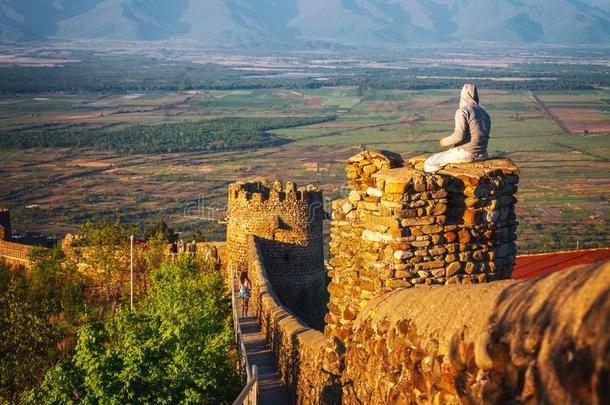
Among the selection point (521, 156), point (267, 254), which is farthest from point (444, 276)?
point (521, 156)

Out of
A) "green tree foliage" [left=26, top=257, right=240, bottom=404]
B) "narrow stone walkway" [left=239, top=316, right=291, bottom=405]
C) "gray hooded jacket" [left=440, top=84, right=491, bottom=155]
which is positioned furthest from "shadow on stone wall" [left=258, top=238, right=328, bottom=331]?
"gray hooded jacket" [left=440, top=84, right=491, bottom=155]

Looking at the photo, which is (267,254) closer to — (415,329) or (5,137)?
(415,329)

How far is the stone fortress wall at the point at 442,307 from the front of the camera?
3984 millimetres

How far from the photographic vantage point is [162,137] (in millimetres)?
120688

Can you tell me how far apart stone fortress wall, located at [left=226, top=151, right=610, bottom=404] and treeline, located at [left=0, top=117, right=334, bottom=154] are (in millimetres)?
101390

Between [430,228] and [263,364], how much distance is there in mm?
7902

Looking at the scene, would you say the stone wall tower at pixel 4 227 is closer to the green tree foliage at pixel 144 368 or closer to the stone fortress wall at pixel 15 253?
the stone fortress wall at pixel 15 253

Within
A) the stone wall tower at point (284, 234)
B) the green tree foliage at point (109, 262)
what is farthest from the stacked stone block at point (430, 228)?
the green tree foliage at point (109, 262)

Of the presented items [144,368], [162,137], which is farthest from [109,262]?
[162,137]

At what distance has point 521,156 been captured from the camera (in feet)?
271

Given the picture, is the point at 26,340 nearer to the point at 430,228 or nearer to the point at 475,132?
the point at 475,132

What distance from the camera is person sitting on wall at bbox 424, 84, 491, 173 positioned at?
27.5ft

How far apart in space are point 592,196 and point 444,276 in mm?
59907

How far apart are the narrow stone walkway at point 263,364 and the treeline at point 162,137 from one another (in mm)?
91719
